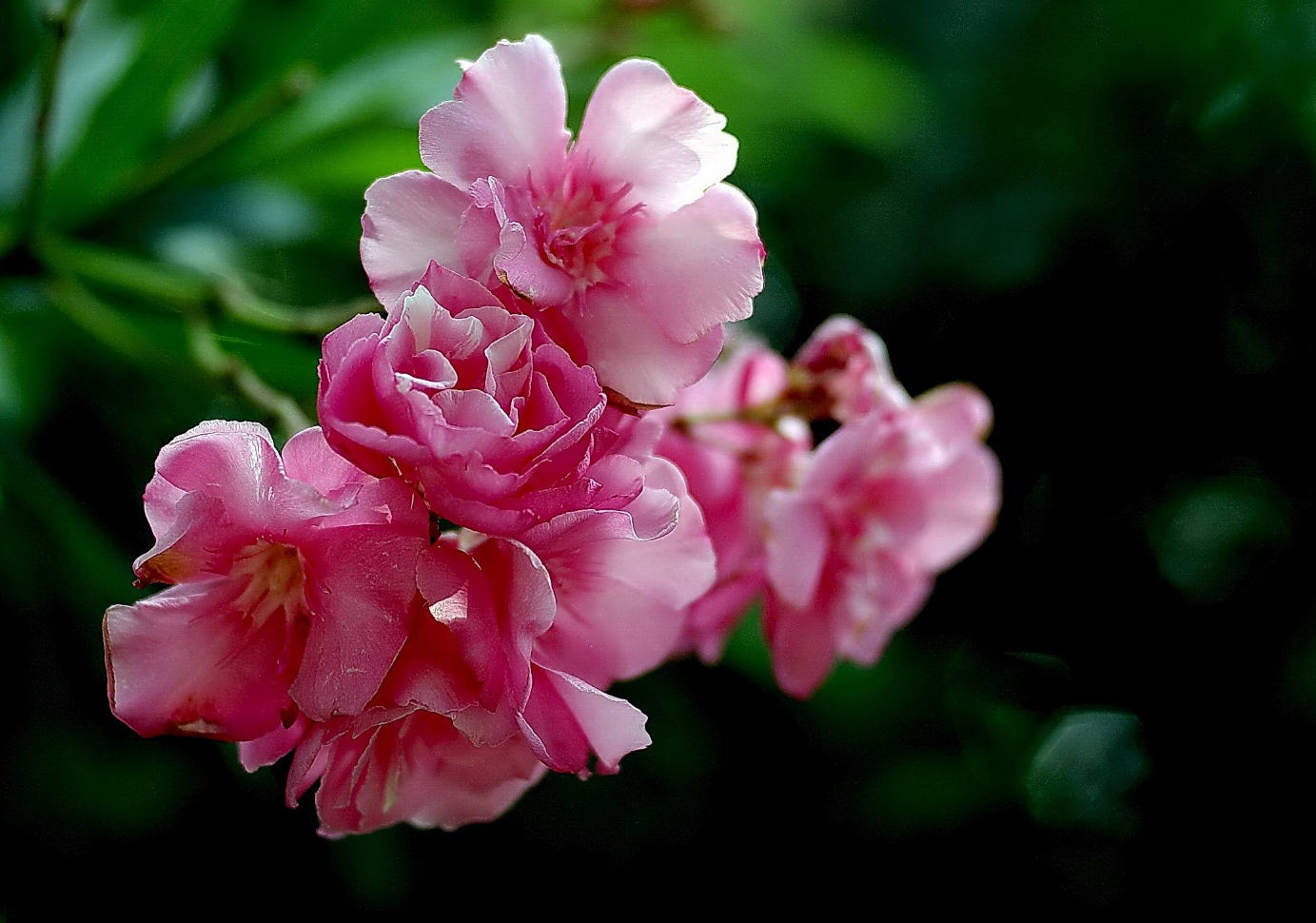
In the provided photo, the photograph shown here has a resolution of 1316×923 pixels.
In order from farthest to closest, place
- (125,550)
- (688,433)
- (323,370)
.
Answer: (125,550), (688,433), (323,370)

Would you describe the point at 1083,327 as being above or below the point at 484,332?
below

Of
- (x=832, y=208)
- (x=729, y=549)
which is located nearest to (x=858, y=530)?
(x=729, y=549)

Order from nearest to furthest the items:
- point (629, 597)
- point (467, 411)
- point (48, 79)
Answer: point (467, 411), point (629, 597), point (48, 79)

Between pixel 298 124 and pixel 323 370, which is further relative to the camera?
pixel 298 124

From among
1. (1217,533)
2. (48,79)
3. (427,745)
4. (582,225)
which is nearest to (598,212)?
(582,225)

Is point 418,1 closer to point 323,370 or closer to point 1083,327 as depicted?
point 1083,327

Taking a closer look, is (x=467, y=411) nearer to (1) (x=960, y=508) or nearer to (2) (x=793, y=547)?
(2) (x=793, y=547)

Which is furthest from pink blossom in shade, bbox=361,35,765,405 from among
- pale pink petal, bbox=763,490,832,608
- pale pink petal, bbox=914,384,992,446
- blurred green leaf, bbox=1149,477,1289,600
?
blurred green leaf, bbox=1149,477,1289,600
